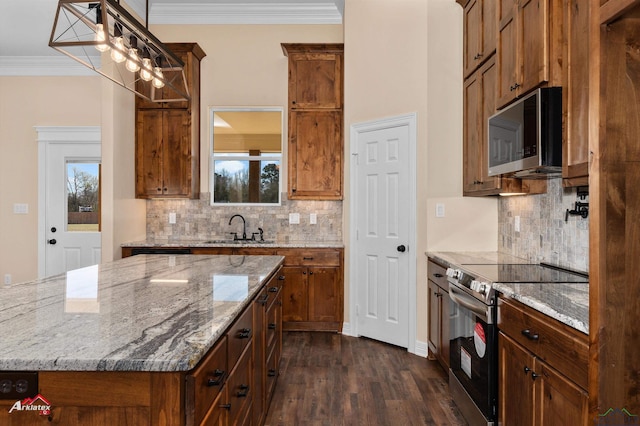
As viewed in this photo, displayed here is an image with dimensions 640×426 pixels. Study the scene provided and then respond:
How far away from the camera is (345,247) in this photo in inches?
171

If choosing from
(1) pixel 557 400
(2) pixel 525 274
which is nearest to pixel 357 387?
(2) pixel 525 274

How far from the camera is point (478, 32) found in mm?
3084

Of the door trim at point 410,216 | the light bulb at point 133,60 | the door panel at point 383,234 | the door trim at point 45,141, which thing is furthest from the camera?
the door trim at point 45,141

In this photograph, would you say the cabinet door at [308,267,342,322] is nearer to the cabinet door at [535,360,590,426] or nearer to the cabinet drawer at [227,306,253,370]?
the cabinet drawer at [227,306,253,370]

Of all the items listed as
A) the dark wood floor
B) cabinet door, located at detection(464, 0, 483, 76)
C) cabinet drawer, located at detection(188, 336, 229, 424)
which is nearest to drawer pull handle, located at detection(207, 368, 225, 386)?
cabinet drawer, located at detection(188, 336, 229, 424)

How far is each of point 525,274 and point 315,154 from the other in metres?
2.77

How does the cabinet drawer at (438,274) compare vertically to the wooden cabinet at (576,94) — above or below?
below

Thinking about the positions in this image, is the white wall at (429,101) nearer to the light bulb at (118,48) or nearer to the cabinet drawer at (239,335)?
the cabinet drawer at (239,335)

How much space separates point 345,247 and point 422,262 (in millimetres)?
925

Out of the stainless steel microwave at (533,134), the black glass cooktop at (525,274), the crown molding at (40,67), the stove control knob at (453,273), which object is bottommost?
the stove control knob at (453,273)

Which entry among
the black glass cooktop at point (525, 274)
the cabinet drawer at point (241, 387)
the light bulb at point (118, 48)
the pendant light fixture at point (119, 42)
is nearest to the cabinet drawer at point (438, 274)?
the black glass cooktop at point (525, 274)

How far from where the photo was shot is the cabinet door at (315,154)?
4582 mm

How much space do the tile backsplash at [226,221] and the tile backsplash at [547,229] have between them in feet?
6.82

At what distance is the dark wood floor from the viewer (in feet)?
8.33
